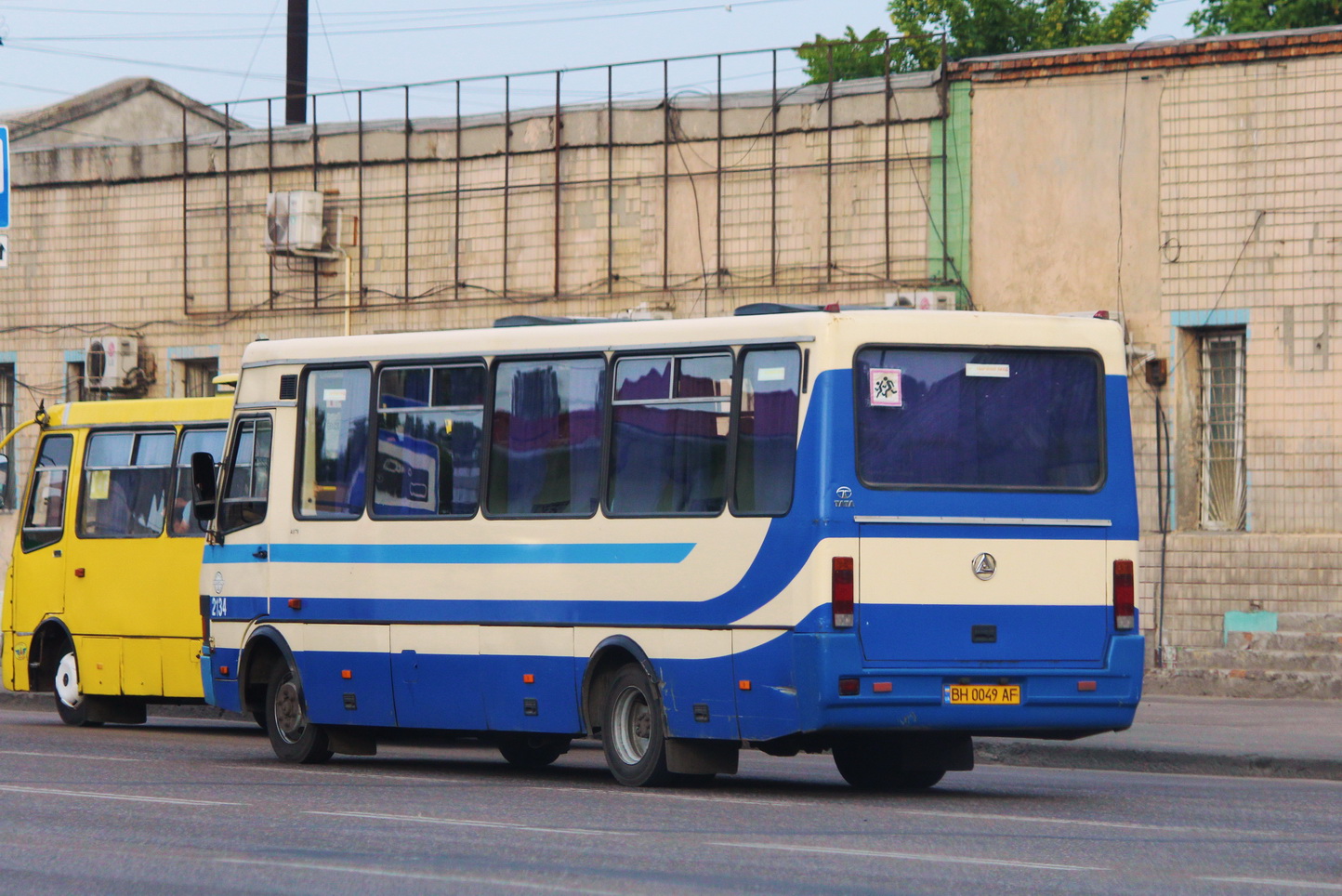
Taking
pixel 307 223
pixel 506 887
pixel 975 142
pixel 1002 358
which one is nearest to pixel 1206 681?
pixel 975 142

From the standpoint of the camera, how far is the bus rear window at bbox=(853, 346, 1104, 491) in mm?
12570

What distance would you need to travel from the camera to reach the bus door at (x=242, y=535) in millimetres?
15859

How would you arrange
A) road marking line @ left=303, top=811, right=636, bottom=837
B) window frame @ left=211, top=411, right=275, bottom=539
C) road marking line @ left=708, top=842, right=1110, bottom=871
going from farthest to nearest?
window frame @ left=211, top=411, right=275, bottom=539 → road marking line @ left=303, top=811, right=636, bottom=837 → road marking line @ left=708, top=842, right=1110, bottom=871

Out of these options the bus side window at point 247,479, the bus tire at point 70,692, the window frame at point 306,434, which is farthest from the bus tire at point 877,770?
the bus tire at point 70,692

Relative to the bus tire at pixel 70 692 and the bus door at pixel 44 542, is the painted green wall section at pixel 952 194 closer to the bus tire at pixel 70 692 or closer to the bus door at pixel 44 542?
the bus door at pixel 44 542

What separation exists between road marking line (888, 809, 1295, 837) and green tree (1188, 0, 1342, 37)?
85.7ft

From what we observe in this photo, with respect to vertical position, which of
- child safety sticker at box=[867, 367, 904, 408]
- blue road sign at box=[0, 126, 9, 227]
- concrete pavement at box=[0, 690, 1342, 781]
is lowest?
concrete pavement at box=[0, 690, 1342, 781]

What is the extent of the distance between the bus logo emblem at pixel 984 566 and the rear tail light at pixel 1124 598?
0.82 meters

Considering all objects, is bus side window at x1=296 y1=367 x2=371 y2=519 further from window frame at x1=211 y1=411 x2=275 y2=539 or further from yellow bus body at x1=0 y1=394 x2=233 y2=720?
yellow bus body at x1=0 y1=394 x2=233 y2=720

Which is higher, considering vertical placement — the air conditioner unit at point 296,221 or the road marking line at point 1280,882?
the air conditioner unit at point 296,221

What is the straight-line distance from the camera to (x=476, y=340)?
1444 centimetres

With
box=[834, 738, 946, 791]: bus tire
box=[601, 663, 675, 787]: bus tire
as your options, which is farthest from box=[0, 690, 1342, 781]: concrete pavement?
box=[601, 663, 675, 787]: bus tire

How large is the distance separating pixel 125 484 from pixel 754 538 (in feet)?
30.7

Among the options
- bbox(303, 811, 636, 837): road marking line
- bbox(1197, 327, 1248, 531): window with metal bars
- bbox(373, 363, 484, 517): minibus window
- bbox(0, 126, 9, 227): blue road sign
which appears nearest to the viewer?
bbox(303, 811, 636, 837): road marking line
